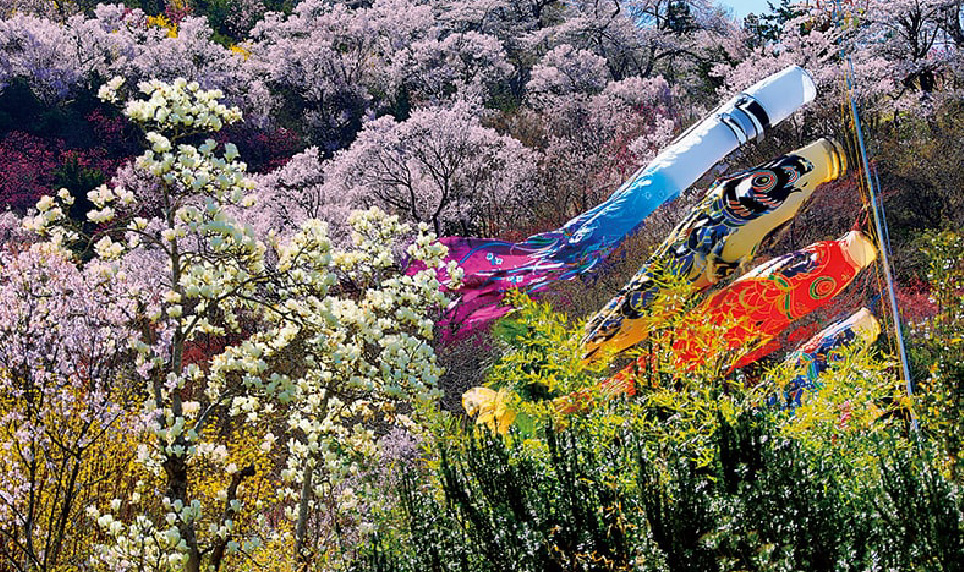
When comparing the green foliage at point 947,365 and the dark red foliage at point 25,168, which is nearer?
the green foliage at point 947,365

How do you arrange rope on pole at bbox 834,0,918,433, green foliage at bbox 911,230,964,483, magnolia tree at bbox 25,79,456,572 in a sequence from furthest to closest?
rope on pole at bbox 834,0,918,433
magnolia tree at bbox 25,79,456,572
green foliage at bbox 911,230,964,483

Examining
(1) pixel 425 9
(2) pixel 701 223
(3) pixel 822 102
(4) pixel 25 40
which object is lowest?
(2) pixel 701 223

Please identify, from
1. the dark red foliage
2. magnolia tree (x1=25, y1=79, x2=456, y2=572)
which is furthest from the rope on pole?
the dark red foliage

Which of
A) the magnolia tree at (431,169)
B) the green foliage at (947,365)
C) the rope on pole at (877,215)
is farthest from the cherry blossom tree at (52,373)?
the magnolia tree at (431,169)

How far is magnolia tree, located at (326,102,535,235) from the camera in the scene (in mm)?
22656

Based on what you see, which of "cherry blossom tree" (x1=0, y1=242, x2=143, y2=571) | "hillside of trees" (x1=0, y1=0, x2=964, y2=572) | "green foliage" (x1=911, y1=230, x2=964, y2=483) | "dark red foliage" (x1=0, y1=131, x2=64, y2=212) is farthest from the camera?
"dark red foliage" (x1=0, y1=131, x2=64, y2=212)

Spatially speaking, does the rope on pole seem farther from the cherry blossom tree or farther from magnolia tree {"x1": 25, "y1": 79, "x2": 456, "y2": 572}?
the cherry blossom tree

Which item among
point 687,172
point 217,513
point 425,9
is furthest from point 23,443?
point 425,9

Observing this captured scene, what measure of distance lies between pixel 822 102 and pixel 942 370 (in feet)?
65.5

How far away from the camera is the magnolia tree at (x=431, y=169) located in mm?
22656

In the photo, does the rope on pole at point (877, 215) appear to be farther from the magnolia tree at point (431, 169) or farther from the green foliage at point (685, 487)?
the magnolia tree at point (431, 169)

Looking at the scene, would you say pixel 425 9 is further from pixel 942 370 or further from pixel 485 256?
pixel 942 370

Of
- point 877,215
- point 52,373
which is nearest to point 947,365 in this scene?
point 877,215

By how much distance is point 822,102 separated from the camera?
22.6m
